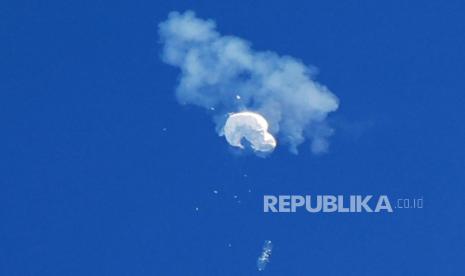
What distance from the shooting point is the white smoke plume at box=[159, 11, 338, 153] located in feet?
5.19

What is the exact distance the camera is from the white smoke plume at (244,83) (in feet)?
5.19

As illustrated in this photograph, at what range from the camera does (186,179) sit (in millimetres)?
1605

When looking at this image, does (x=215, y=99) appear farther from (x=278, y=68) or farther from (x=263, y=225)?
(x=263, y=225)

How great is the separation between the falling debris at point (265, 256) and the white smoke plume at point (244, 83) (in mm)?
228

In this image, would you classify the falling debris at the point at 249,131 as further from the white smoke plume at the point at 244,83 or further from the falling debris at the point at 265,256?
the falling debris at the point at 265,256

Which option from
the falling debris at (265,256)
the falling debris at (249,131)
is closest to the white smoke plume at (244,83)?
the falling debris at (249,131)

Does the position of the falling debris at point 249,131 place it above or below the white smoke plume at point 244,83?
below

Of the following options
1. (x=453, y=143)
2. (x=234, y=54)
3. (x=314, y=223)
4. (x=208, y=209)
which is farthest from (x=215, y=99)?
(x=453, y=143)

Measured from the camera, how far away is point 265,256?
63.5 inches

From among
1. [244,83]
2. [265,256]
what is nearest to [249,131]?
[244,83]

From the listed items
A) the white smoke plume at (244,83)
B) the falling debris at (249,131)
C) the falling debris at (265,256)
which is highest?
the white smoke plume at (244,83)

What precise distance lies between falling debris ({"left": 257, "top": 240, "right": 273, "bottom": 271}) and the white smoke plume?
228mm

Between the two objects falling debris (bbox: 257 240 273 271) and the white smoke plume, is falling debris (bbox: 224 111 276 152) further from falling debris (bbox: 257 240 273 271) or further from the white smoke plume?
falling debris (bbox: 257 240 273 271)

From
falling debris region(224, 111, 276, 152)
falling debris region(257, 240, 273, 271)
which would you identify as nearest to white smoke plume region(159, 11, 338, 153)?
falling debris region(224, 111, 276, 152)
